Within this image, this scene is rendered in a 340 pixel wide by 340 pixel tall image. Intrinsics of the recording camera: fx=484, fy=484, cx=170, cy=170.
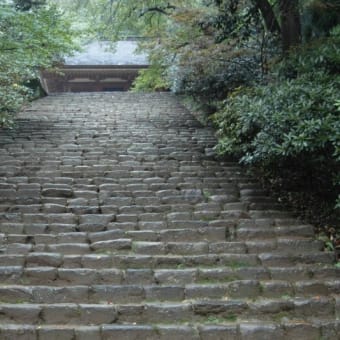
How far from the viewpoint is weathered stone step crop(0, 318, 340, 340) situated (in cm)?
440

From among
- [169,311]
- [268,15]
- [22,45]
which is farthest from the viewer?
[22,45]

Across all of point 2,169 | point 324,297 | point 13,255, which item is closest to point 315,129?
point 324,297

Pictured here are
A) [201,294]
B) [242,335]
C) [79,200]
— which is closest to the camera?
[242,335]

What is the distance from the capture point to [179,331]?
4.46m

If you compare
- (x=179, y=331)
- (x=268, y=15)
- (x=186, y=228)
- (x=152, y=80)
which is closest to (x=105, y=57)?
(x=152, y=80)

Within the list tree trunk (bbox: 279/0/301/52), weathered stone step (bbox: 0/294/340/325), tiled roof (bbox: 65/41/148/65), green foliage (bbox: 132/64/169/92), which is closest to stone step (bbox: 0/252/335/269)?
weathered stone step (bbox: 0/294/340/325)

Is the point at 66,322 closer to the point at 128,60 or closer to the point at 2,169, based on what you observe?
the point at 2,169

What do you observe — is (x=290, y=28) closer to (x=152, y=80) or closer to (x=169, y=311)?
(x=169, y=311)

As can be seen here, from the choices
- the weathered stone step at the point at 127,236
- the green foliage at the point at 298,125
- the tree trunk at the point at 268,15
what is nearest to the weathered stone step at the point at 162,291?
the weathered stone step at the point at 127,236

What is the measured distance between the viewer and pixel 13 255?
18.2 ft

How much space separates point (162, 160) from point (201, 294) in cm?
452

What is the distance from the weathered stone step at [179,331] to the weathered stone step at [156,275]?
0.67m

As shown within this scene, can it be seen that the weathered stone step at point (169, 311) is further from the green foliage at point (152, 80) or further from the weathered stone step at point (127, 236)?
the green foliage at point (152, 80)

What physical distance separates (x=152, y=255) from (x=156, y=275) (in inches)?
17.1
